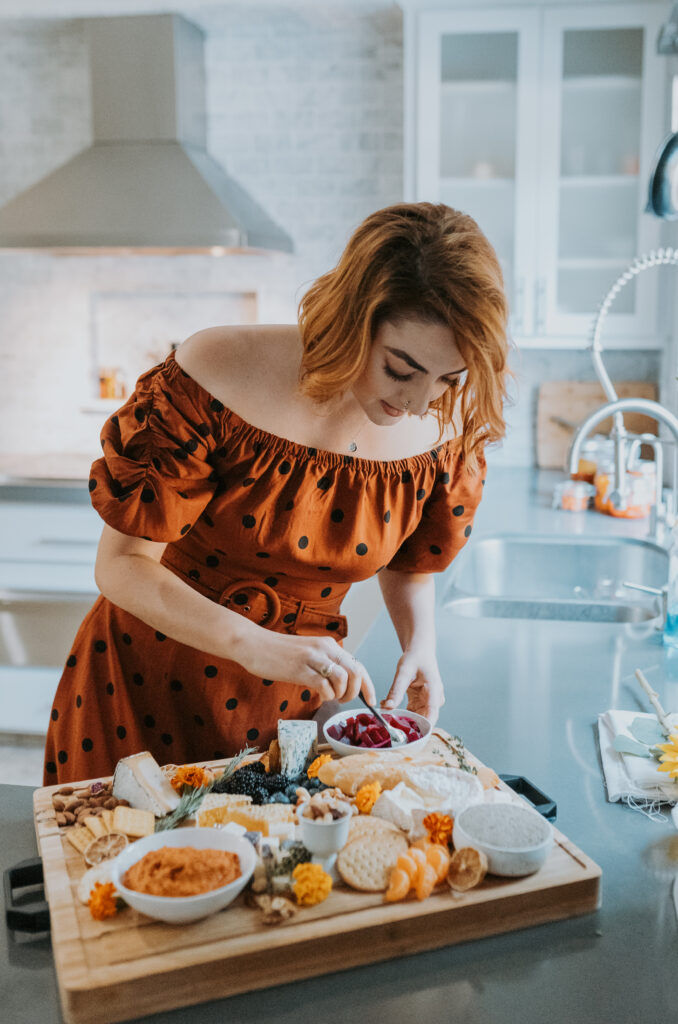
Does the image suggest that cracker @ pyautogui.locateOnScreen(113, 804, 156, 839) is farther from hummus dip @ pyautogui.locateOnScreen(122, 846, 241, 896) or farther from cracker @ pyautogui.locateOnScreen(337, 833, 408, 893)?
cracker @ pyautogui.locateOnScreen(337, 833, 408, 893)

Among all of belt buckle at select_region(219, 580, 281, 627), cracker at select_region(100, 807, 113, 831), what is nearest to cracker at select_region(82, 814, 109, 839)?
cracker at select_region(100, 807, 113, 831)

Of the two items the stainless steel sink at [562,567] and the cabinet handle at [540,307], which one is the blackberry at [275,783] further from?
the cabinet handle at [540,307]

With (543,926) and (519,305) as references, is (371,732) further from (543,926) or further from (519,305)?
(519,305)

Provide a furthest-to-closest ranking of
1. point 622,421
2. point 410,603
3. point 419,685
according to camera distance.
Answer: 1. point 622,421
2. point 410,603
3. point 419,685

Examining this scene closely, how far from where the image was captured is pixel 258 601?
1389 mm

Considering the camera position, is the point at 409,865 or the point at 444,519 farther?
the point at 444,519

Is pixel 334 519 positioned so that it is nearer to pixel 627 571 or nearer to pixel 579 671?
pixel 579 671

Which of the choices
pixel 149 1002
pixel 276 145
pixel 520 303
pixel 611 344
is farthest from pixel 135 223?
pixel 149 1002

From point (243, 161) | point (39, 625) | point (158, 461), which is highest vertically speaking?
point (243, 161)

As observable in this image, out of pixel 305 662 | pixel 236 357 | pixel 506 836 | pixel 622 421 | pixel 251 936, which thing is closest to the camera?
pixel 251 936

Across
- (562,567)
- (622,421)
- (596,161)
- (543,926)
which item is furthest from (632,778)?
(596,161)

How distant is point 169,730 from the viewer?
144 centimetres

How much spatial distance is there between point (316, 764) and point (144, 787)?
0.21 metres

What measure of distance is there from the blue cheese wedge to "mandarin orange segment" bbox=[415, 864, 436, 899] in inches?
10.8
